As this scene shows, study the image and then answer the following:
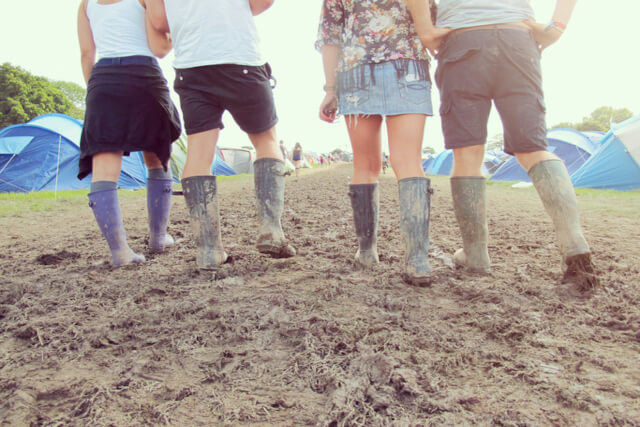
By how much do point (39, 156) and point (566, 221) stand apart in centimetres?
1006

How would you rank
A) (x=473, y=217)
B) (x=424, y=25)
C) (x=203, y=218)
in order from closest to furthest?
(x=424, y=25) < (x=473, y=217) < (x=203, y=218)

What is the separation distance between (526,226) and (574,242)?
1.99 meters

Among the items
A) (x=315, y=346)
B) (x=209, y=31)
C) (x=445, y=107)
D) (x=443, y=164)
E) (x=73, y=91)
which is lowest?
(x=315, y=346)

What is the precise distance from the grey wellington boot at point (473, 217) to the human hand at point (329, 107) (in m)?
0.76

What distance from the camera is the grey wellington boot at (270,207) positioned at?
6.61 ft

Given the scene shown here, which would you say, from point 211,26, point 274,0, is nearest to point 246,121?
point 211,26

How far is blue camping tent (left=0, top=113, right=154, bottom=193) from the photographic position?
27.2 ft

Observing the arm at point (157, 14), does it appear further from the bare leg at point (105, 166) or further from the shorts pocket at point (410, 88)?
the shorts pocket at point (410, 88)

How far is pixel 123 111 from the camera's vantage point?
217 cm

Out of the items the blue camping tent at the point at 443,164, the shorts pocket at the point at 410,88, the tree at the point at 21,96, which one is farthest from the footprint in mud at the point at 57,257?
the tree at the point at 21,96

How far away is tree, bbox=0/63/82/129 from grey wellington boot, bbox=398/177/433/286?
108 feet

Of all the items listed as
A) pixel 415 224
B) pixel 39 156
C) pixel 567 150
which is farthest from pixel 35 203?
pixel 567 150

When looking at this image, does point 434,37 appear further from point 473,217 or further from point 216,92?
point 216,92

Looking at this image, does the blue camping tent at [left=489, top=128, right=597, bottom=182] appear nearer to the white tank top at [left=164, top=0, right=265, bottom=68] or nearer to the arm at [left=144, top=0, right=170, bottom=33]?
the white tank top at [left=164, top=0, right=265, bottom=68]
